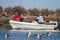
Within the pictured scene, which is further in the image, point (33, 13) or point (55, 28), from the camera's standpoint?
point (33, 13)

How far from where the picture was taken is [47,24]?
1802 cm

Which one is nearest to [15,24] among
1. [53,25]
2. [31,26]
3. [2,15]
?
[31,26]

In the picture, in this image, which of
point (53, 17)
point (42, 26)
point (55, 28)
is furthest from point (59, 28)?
point (53, 17)

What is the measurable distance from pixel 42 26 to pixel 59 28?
5.73 feet

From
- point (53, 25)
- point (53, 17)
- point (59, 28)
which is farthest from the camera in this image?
point (53, 17)

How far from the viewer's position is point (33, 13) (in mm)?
26234

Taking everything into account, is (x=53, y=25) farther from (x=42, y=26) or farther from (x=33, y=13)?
(x=33, y=13)

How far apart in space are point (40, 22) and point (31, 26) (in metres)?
0.79

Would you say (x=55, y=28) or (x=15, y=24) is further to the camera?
(x=15, y=24)

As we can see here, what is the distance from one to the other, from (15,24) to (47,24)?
2.07 meters

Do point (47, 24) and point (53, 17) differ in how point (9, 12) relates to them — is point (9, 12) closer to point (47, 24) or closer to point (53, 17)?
point (53, 17)

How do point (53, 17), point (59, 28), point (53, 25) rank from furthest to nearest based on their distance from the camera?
point (53, 17), point (53, 25), point (59, 28)

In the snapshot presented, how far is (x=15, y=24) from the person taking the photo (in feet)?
60.8

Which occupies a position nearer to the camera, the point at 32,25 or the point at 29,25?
the point at 32,25
